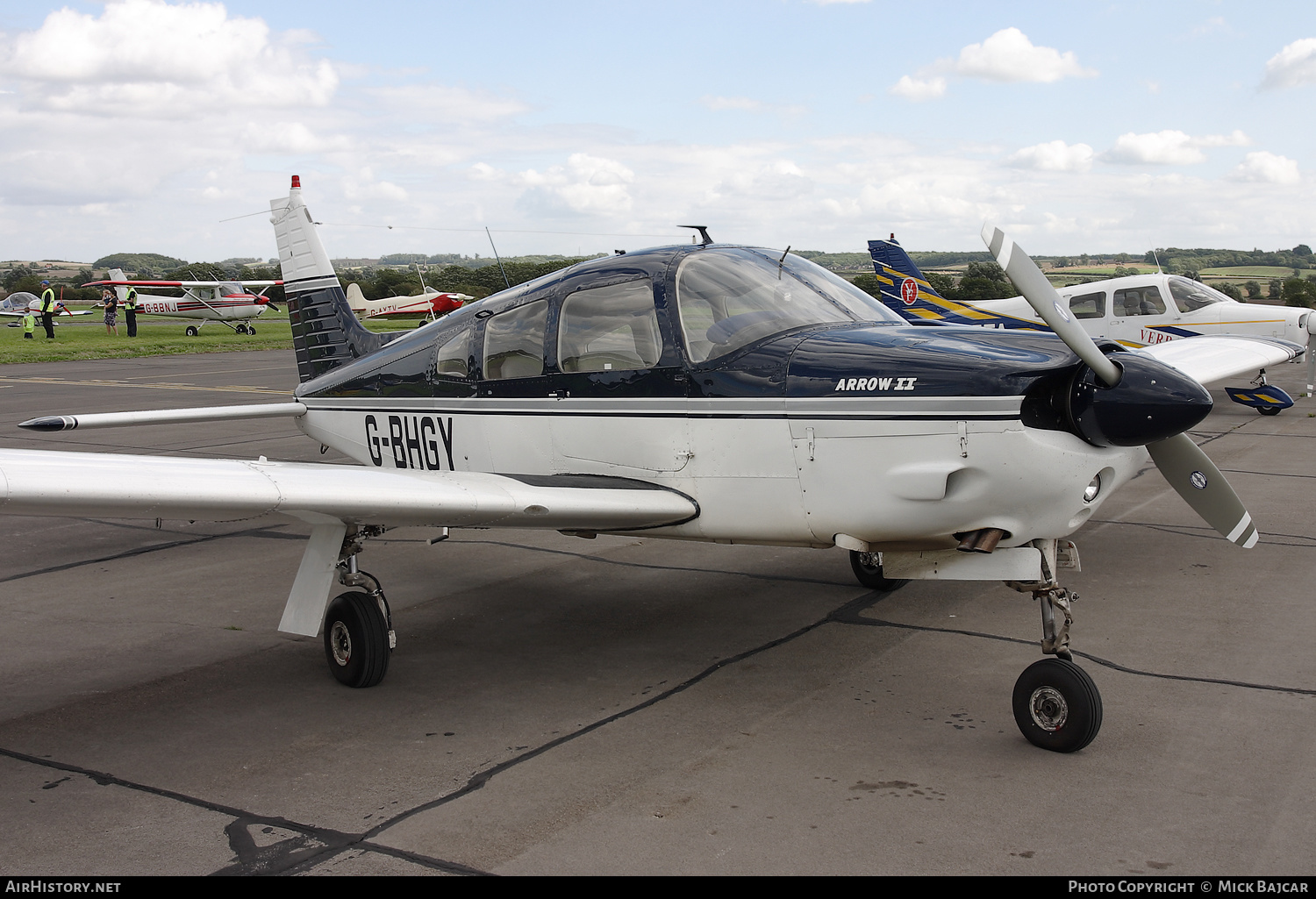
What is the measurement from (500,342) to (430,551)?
2.91 metres

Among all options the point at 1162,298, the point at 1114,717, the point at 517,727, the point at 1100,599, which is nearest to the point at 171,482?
the point at 517,727

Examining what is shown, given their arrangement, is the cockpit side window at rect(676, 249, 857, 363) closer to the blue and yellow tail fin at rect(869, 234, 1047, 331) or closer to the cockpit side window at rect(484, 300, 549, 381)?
the cockpit side window at rect(484, 300, 549, 381)

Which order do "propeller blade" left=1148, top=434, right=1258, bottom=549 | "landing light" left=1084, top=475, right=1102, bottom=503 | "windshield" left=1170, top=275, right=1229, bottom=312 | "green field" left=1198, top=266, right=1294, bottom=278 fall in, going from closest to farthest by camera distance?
"landing light" left=1084, top=475, right=1102, bottom=503, "propeller blade" left=1148, top=434, right=1258, bottom=549, "windshield" left=1170, top=275, right=1229, bottom=312, "green field" left=1198, top=266, right=1294, bottom=278

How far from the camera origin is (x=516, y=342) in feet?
20.5

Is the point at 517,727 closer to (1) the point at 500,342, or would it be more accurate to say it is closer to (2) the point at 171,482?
(2) the point at 171,482

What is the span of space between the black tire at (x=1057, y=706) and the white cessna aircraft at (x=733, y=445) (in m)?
0.01

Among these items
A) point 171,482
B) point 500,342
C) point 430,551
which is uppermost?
point 500,342

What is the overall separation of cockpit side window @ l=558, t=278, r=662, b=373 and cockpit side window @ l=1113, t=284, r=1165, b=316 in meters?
14.8

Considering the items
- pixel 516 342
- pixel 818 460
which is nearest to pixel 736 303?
pixel 818 460

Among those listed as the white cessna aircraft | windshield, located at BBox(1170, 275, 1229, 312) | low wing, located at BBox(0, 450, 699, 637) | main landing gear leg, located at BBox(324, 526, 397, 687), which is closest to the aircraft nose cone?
the white cessna aircraft

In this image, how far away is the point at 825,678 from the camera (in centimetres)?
541

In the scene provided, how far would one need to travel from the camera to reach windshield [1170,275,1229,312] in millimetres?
17766

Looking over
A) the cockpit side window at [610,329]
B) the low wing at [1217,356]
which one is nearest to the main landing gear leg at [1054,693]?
the cockpit side window at [610,329]

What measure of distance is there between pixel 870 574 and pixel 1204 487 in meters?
2.36
